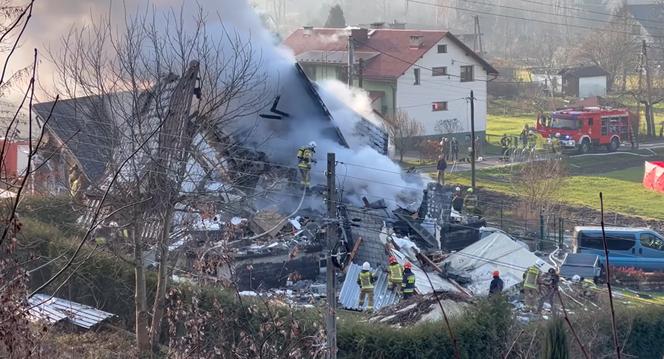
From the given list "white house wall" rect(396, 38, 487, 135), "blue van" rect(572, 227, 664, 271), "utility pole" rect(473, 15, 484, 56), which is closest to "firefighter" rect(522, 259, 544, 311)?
"blue van" rect(572, 227, 664, 271)

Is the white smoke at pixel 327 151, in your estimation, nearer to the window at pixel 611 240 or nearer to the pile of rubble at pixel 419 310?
the window at pixel 611 240

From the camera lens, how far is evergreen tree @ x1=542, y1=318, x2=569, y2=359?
2.72 m

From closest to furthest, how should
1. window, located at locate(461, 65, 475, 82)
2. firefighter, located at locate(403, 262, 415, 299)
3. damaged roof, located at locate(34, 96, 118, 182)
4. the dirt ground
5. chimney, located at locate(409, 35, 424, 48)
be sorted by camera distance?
1. damaged roof, located at locate(34, 96, 118, 182)
2. firefighter, located at locate(403, 262, 415, 299)
3. the dirt ground
4. chimney, located at locate(409, 35, 424, 48)
5. window, located at locate(461, 65, 475, 82)

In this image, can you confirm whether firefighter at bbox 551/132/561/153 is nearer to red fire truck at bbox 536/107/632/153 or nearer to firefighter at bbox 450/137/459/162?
red fire truck at bbox 536/107/632/153

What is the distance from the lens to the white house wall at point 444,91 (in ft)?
107

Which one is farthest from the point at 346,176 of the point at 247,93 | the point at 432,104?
the point at 432,104

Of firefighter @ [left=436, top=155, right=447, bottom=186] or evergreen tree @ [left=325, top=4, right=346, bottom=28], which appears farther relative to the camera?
evergreen tree @ [left=325, top=4, right=346, bottom=28]

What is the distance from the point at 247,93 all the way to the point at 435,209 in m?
4.53

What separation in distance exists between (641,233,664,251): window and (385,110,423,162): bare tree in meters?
13.1

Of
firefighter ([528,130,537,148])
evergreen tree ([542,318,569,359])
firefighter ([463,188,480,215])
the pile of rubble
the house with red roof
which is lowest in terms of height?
the pile of rubble

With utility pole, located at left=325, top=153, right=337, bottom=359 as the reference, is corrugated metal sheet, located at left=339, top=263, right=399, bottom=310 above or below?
below

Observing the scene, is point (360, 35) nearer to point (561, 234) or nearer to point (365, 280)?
point (561, 234)

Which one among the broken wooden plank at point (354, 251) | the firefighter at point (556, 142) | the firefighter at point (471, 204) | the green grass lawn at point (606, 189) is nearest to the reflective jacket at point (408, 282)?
the broken wooden plank at point (354, 251)

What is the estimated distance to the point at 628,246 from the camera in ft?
54.1
